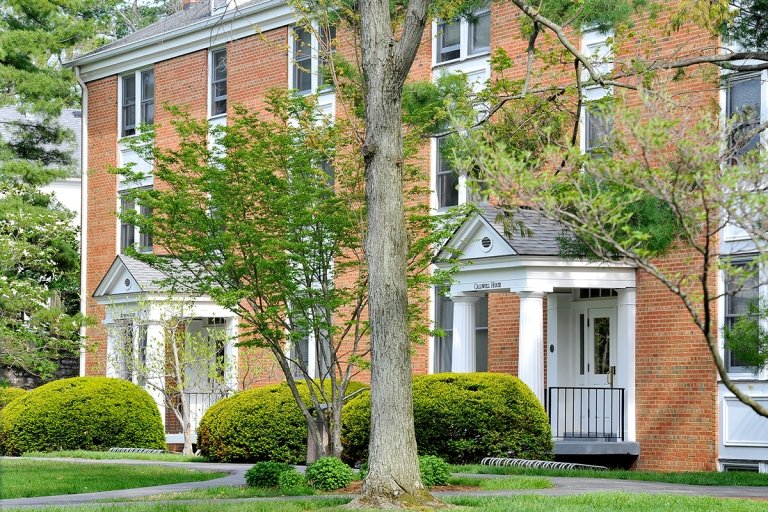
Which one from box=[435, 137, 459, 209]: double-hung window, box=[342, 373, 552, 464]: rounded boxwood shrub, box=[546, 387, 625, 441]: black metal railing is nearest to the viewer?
box=[342, 373, 552, 464]: rounded boxwood shrub

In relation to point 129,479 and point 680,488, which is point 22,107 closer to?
point 129,479

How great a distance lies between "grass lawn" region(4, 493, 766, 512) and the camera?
13.1 meters

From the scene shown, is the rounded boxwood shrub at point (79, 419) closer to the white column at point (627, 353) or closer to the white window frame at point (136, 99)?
the white window frame at point (136, 99)

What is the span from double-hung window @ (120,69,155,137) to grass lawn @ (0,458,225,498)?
13673 millimetres

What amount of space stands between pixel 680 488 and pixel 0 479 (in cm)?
941

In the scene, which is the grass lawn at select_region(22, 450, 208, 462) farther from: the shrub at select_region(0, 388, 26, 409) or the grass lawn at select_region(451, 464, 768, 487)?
the grass lawn at select_region(451, 464, 768, 487)

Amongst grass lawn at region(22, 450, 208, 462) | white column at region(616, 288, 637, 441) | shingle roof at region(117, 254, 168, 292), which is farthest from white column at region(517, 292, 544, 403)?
shingle roof at region(117, 254, 168, 292)

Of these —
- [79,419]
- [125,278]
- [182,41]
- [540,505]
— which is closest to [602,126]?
[540,505]

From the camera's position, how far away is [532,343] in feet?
73.6

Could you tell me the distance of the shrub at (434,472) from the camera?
15883 mm

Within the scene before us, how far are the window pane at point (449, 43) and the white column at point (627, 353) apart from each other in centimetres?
642

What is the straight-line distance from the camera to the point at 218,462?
77.5 ft

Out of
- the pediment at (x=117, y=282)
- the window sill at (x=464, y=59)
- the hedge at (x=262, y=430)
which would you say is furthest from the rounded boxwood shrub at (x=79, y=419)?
the window sill at (x=464, y=59)

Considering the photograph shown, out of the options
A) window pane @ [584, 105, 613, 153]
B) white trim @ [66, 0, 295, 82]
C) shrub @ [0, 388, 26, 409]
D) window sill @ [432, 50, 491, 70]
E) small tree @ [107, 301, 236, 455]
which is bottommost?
shrub @ [0, 388, 26, 409]
